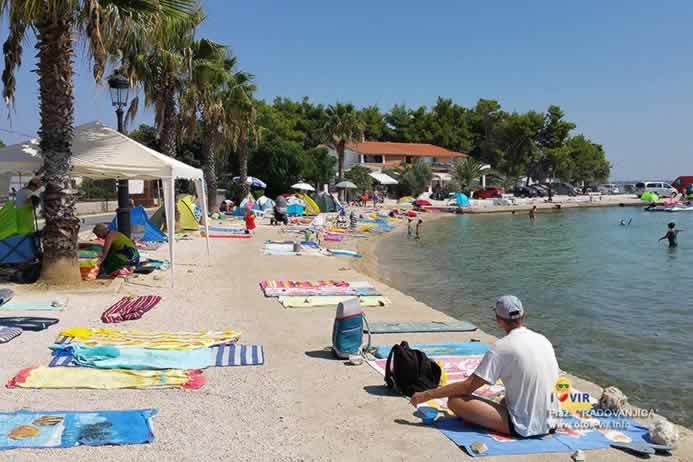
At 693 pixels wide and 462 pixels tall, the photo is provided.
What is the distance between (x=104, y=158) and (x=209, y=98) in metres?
14.3

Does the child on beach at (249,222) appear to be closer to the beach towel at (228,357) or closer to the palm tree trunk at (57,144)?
the palm tree trunk at (57,144)

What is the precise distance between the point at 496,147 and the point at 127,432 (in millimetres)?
76576

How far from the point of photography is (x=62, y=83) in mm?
10008

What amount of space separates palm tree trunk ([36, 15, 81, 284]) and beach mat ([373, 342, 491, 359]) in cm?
616

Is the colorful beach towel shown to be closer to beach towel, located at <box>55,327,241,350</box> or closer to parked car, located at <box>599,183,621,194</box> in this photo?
beach towel, located at <box>55,327,241,350</box>

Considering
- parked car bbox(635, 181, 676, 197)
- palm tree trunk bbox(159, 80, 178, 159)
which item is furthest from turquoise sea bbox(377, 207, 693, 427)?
parked car bbox(635, 181, 676, 197)

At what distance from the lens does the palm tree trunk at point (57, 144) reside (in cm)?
986

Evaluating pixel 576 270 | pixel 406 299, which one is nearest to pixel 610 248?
pixel 576 270

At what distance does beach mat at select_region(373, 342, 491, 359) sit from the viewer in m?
7.01

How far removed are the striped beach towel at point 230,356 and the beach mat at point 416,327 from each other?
188 cm

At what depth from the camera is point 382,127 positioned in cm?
7938

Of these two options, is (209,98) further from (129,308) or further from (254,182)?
(129,308)

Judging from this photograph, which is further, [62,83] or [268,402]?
[62,83]

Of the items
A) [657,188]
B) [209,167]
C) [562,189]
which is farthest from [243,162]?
[657,188]
